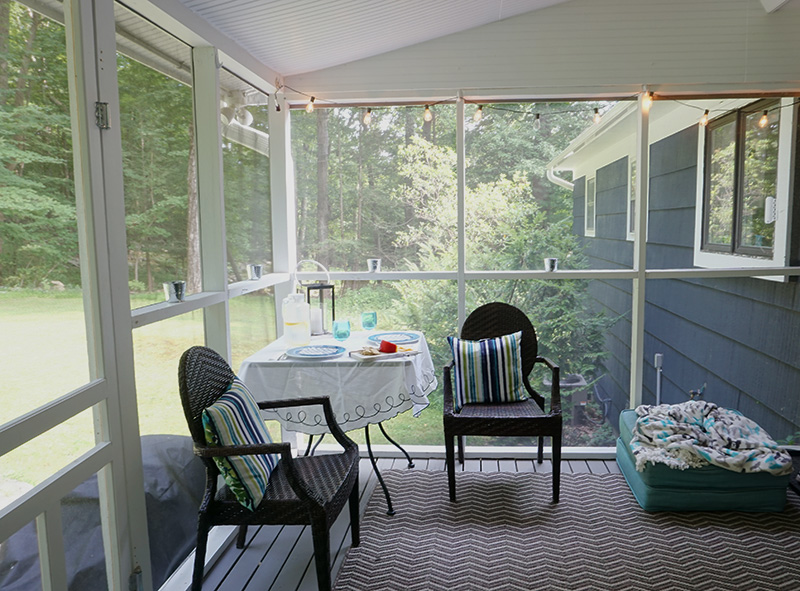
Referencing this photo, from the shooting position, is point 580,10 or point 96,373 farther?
point 580,10

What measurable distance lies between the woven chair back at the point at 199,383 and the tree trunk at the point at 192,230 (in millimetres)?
503

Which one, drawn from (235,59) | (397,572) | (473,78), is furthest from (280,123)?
(397,572)

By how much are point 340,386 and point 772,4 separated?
3309mm

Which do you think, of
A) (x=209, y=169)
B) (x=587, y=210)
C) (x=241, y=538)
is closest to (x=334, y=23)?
(x=209, y=169)

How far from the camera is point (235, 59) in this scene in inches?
128

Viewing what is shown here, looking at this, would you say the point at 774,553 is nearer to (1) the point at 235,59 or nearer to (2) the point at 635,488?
(2) the point at 635,488

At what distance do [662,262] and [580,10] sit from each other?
1.70 m

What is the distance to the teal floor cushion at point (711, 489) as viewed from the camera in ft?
10.7

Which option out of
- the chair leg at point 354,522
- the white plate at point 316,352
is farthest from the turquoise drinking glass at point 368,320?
the chair leg at point 354,522

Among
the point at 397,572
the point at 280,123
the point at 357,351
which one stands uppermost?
the point at 280,123

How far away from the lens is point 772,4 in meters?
3.76

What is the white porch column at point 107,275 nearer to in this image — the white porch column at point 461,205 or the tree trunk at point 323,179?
the tree trunk at point 323,179

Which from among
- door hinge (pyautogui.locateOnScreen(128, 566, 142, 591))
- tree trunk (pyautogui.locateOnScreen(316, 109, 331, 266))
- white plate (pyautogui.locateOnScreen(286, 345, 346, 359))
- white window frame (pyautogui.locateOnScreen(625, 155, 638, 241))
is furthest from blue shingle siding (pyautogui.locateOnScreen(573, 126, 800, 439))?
door hinge (pyautogui.locateOnScreen(128, 566, 142, 591))

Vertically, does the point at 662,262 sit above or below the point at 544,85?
below
